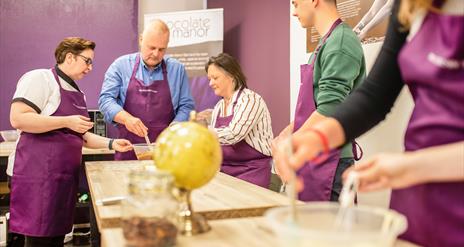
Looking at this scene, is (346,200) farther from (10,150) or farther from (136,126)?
(10,150)

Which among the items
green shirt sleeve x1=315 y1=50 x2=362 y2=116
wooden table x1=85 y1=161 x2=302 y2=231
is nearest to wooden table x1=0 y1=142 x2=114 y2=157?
wooden table x1=85 y1=161 x2=302 y2=231

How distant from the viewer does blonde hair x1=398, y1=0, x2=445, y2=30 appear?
102 cm

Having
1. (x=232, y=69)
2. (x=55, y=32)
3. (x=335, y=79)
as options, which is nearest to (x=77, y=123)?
(x=232, y=69)

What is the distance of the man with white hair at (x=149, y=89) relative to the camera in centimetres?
333

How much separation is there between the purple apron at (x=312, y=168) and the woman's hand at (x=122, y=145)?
4.14 feet

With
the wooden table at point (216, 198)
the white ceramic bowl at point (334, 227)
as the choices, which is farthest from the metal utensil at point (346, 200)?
the wooden table at point (216, 198)

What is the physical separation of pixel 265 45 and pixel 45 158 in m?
2.20

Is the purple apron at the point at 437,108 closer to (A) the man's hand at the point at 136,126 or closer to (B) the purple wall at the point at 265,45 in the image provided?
(A) the man's hand at the point at 136,126

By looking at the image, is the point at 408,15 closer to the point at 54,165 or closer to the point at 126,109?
the point at 54,165

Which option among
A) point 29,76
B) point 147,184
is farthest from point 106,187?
point 29,76

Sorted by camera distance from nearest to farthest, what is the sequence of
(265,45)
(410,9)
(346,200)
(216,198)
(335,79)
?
(346,200)
(410,9)
(216,198)
(335,79)
(265,45)

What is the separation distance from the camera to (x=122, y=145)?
10.1ft

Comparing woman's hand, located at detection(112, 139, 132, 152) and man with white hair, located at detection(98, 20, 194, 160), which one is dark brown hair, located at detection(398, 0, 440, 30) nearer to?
woman's hand, located at detection(112, 139, 132, 152)

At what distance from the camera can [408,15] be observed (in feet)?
3.54
